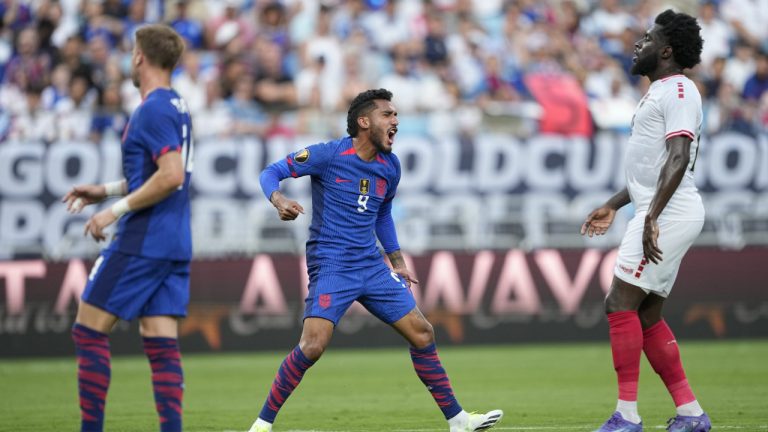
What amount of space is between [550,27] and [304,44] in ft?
16.6

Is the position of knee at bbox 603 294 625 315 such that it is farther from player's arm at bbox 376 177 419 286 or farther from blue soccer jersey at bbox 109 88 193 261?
blue soccer jersey at bbox 109 88 193 261

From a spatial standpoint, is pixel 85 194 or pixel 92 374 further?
pixel 85 194

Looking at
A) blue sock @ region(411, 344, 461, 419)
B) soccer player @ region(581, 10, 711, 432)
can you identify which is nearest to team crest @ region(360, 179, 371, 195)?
blue sock @ region(411, 344, 461, 419)

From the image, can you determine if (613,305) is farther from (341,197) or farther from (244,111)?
(244,111)

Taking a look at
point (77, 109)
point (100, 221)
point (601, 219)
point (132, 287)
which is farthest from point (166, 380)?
point (77, 109)

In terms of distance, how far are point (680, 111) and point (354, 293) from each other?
2484 mm

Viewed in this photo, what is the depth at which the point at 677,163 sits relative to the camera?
23.1 feet

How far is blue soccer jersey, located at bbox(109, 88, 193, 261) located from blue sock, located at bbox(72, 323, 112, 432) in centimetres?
53

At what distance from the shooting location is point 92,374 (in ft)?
20.4

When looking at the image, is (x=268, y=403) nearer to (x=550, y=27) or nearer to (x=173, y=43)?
(x=173, y=43)

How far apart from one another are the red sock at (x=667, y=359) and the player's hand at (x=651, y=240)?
2.34ft

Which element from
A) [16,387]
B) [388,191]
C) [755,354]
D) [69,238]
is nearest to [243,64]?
[69,238]

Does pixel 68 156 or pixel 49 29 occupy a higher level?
pixel 49 29

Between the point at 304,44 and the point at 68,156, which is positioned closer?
the point at 68,156
